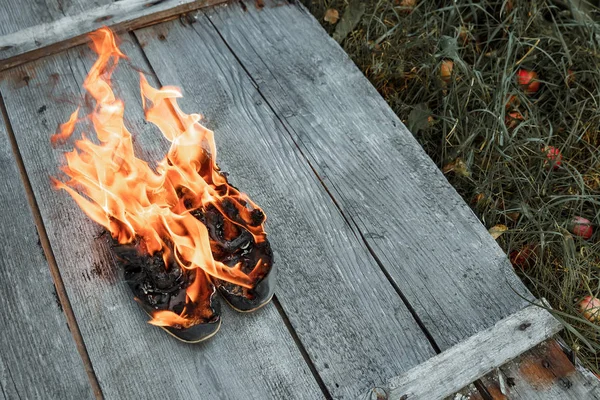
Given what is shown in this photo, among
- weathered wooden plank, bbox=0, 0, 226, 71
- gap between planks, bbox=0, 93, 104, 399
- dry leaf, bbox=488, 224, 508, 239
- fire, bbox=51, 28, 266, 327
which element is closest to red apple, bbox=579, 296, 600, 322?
dry leaf, bbox=488, 224, 508, 239

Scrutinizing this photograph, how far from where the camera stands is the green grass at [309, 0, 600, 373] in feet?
6.56

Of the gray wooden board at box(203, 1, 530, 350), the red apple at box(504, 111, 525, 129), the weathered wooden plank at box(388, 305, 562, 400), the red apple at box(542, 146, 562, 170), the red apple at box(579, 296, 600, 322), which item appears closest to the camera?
the weathered wooden plank at box(388, 305, 562, 400)

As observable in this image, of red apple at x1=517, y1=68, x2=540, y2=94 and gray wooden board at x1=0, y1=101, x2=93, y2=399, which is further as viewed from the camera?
red apple at x1=517, y1=68, x2=540, y2=94

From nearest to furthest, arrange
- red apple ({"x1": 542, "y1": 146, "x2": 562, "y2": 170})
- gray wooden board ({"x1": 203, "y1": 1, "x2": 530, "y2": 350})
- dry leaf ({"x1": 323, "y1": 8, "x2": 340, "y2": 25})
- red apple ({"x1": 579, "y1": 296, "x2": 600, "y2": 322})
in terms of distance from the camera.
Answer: gray wooden board ({"x1": 203, "y1": 1, "x2": 530, "y2": 350}) → red apple ({"x1": 579, "y1": 296, "x2": 600, "y2": 322}) → red apple ({"x1": 542, "y1": 146, "x2": 562, "y2": 170}) → dry leaf ({"x1": 323, "y1": 8, "x2": 340, "y2": 25})

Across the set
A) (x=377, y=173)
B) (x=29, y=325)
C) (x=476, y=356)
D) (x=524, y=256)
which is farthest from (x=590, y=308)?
(x=29, y=325)

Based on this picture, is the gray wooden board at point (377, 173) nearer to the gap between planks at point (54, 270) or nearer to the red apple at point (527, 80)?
the red apple at point (527, 80)

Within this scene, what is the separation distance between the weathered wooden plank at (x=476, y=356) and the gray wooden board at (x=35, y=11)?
1714 mm

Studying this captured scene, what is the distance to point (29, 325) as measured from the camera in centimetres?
163

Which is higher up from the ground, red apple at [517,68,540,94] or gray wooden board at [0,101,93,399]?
red apple at [517,68,540,94]

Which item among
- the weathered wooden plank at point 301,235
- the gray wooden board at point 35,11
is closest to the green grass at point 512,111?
the weathered wooden plank at point 301,235

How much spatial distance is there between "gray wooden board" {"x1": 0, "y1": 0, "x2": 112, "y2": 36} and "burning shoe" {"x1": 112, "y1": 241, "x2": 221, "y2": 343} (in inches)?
43.6

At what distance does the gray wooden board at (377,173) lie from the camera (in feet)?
5.62

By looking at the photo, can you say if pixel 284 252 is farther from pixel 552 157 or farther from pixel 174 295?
pixel 552 157

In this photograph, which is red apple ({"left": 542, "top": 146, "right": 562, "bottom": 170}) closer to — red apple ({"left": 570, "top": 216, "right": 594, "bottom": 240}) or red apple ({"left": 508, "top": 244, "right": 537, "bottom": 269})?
red apple ({"left": 570, "top": 216, "right": 594, "bottom": 240})
